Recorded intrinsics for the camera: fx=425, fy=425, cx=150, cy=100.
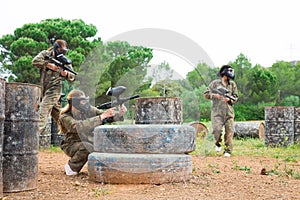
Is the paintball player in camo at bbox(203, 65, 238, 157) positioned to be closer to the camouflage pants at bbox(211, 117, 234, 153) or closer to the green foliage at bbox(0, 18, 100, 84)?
the camouflage pants at bbox(211, 117, 234, 153)

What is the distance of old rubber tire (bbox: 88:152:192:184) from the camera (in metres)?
4.21

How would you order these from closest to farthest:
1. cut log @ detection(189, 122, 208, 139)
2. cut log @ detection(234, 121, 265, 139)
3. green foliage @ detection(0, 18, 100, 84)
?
cut log @ detection(189, 122, 208, 139) < cut log @ detection(234, 121, 265, 139) < green foliage @ detection(0, 18, 100, 84)

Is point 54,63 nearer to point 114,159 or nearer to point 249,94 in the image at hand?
point 114,159

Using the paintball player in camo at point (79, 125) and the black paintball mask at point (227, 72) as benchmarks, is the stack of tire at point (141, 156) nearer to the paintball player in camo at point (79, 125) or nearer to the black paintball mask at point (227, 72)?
the paintball player in camo at point (79, 125)

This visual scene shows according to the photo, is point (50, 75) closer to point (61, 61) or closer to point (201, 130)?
point (61, 61)

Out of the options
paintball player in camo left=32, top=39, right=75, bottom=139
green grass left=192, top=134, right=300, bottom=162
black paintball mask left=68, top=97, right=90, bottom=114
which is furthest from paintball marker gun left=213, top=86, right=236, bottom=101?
black paintball mask left=68, top=97, right=90, bottom=114

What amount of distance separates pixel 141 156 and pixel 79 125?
114 cm

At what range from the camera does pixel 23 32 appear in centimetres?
2345

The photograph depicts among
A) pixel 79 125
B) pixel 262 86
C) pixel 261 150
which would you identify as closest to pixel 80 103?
pixel 79 125

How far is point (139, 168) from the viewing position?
421 cm

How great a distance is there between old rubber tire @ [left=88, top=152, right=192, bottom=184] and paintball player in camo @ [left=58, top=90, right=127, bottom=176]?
732 mm

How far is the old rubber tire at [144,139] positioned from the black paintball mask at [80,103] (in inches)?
31.6

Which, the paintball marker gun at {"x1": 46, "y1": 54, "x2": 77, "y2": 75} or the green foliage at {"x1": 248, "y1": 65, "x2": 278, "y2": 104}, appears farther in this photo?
the green foliage at {"x1": 248, "y1": 65, "x2": 278, "y2": 104}

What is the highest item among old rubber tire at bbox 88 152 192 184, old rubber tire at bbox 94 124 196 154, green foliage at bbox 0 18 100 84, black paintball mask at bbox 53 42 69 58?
green foliage at bbox 0 18 100 84
